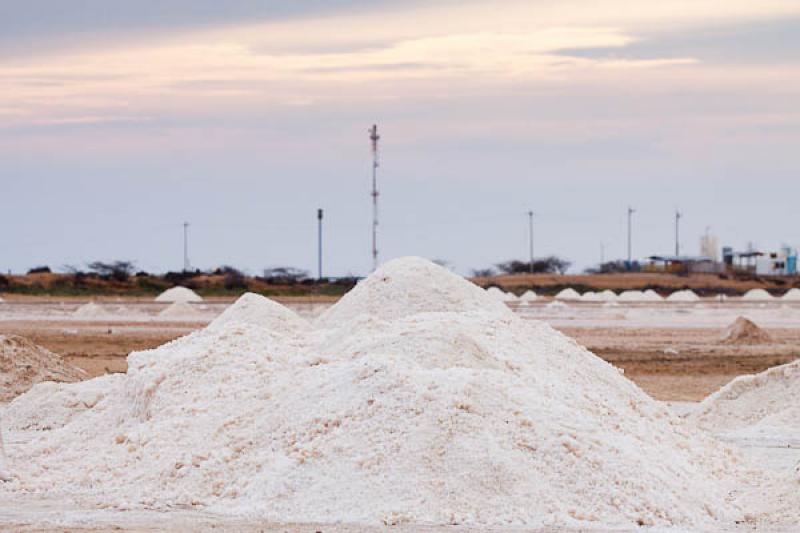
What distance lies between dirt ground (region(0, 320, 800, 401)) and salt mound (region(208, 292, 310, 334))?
13.4ft

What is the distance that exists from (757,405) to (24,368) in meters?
9.62

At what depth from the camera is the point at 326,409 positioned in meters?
11.2

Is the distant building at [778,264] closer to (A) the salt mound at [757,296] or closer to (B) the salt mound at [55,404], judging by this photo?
(A) the salt mound at [757,296]

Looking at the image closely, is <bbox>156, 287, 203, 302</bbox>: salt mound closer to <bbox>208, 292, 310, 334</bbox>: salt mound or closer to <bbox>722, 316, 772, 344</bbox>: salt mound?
<bbox>722, 316, 772, 344</bbox>: salt mound

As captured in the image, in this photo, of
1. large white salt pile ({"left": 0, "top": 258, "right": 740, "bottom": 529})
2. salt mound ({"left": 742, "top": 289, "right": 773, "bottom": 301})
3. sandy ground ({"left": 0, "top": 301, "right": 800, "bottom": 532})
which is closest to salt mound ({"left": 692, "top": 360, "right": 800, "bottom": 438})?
sandy ground ({"left": 0, "top": 301, "right": 800, "bottom": 532})

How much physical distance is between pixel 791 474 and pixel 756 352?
22.4m

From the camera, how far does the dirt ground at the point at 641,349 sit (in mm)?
25886

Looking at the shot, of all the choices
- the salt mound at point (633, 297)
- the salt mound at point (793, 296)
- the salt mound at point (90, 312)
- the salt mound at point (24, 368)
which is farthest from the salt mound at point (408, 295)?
the salt mound at point (793, 296)

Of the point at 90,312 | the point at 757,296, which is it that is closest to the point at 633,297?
the point at 757,296

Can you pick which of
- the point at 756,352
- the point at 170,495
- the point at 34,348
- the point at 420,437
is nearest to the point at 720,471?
the point at 420,437

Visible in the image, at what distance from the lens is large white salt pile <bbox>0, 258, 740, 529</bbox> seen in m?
10.2

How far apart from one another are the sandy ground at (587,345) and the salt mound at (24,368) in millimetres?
5305

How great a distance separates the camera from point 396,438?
416 inches

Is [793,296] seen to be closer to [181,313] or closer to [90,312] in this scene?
[181,313]
